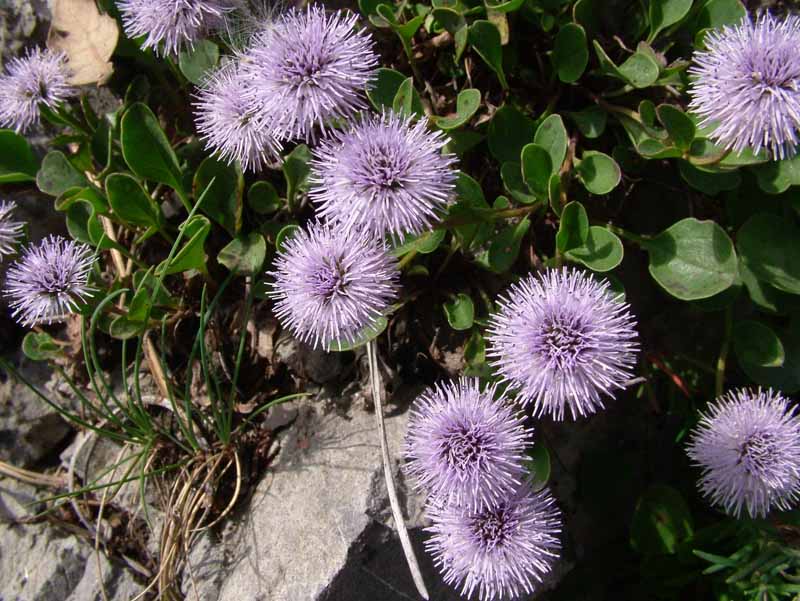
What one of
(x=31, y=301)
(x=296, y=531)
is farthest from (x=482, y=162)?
(x=31, y=301)

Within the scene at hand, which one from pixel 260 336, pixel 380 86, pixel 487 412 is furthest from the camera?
pixel 260 336

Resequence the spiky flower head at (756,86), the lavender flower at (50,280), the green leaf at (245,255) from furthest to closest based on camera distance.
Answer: the green leaf at (245,255)
the lavender flower at (50,280)
the spiky flower head at (756,86)

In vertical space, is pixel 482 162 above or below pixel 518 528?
above

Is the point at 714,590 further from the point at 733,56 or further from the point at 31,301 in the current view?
the point at 31,301

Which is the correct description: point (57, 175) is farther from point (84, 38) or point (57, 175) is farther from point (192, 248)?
point (192, 248)

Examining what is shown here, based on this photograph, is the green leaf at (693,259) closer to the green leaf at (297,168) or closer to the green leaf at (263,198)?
the green leaf at (297,168)

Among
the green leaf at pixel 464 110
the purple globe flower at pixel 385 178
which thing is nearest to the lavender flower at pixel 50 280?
the purple globe flower at pixel 385 178

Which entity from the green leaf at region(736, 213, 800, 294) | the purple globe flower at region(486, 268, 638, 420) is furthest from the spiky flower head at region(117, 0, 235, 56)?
the green leaf at region(736, 213, 800, 294)
